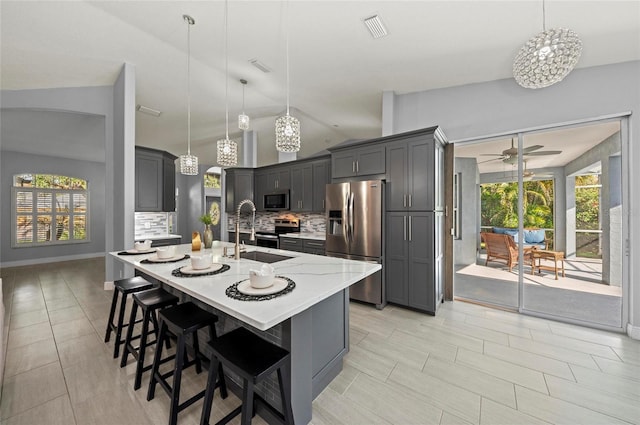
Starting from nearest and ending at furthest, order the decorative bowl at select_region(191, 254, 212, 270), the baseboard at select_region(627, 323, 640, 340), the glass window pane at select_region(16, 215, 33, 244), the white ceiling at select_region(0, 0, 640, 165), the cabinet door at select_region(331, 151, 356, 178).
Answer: the decorative bowl at select_region(191, 254, 212, 270), the white ceiling at select_region(0, 0, 640, 165), the baseboard at select_region(627, 323, 640, 340), the cabinet door at select_region(331, 151, 356, 178), the glass window pane at select_region(16, 215, 33, 244)

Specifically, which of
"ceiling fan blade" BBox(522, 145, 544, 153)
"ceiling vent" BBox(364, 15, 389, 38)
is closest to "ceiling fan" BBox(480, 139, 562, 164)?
"ceiling fan blade" BBox(522, 145, 544, 153)

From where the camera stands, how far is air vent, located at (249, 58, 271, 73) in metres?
3.21

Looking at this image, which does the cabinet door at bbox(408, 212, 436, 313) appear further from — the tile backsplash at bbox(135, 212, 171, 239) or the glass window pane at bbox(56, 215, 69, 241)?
the glass window pane at bbox(56, 215, 69, 241)

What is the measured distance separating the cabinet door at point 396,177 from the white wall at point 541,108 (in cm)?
76

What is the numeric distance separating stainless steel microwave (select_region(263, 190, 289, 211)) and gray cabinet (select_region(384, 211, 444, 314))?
96.2 inches

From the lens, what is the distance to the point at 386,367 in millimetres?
2047

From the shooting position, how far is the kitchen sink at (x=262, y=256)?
2243 millimetres

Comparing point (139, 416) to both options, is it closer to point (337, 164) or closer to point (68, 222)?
point (337, 164)

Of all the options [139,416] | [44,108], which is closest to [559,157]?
[139,416]

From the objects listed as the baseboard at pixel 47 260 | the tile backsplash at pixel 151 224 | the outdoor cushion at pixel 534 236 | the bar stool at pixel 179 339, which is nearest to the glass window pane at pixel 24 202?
the baseboard at pixel 47 260

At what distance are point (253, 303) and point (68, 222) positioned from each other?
29.7ft

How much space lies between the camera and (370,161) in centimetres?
353

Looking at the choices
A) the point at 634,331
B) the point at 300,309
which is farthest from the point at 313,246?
the point at 634,331

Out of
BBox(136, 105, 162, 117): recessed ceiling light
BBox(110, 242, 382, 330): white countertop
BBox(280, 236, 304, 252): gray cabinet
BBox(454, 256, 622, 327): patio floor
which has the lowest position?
BBox(454, 256, 622, 327): patio floor
